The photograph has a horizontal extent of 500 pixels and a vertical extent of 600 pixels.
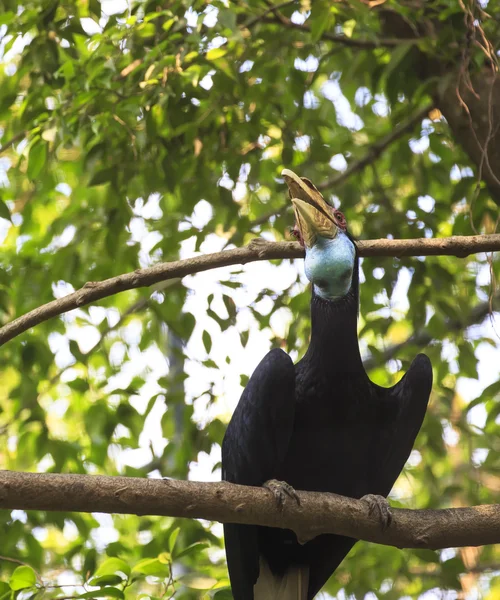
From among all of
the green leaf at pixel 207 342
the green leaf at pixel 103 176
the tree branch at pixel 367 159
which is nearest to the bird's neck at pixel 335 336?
the green leaf at pixel 207 342

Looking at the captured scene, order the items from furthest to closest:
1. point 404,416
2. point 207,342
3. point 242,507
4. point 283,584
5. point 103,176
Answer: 1. point 207,342
2. point 103,176
3. point 283,584
4. point 404,416
5. point 242,507

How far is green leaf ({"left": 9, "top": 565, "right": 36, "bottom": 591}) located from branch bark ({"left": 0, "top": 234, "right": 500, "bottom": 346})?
0.80m

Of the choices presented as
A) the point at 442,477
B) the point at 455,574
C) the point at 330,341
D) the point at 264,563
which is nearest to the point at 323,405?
the point at 330,341

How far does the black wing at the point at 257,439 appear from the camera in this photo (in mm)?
2881

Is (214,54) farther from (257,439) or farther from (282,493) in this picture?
(282,493)

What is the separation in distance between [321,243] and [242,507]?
1.09m

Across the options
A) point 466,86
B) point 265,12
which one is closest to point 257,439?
point 466,86

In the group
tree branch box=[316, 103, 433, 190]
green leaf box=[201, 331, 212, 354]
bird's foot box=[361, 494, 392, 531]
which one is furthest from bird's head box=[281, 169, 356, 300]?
tree branch box=[316, 103, 433, 190]

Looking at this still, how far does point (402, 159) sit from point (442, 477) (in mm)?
2622

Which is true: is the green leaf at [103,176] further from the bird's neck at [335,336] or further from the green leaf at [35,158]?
the bird's neck at [335,336]

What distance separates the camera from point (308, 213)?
9.79 ft

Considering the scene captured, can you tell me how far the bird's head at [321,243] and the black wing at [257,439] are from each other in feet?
1.05

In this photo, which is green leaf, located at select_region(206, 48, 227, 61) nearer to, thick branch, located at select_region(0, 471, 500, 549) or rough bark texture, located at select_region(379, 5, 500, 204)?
rough bark texture, located at select_region(379, 5, 500, 204)

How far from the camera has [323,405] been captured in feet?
9.86
